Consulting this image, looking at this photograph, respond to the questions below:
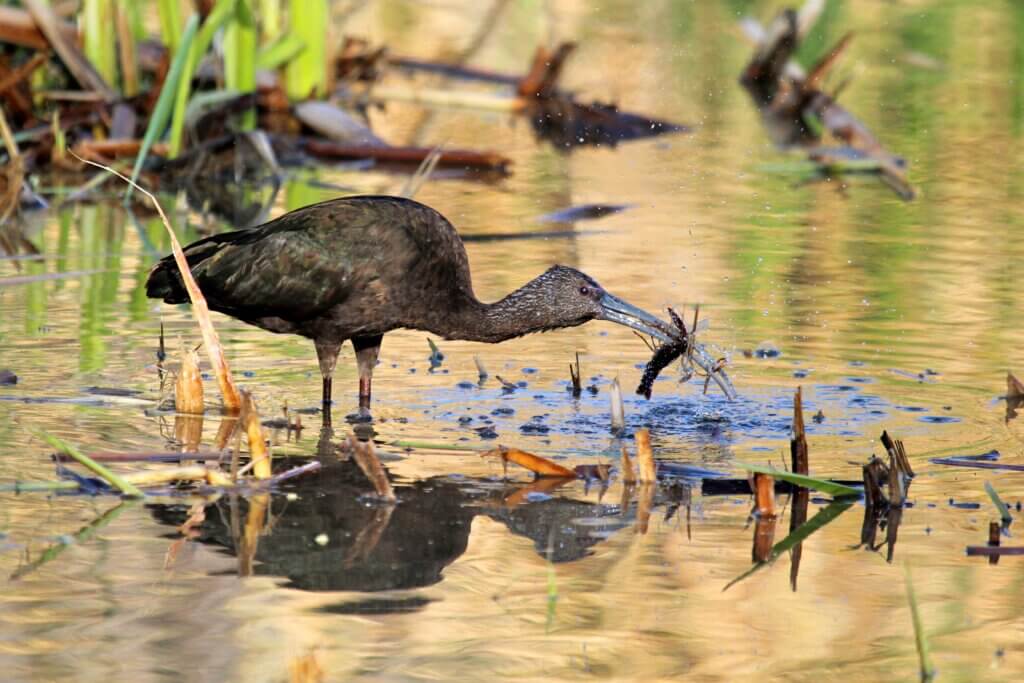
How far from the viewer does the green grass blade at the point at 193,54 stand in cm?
1173

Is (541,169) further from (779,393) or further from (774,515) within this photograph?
(774,515)

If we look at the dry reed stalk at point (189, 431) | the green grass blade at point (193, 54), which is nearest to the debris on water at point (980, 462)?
the dry reed stalk at point (189, 431)

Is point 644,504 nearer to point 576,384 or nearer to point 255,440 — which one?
point 255,440

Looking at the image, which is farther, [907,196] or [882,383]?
[907,196]

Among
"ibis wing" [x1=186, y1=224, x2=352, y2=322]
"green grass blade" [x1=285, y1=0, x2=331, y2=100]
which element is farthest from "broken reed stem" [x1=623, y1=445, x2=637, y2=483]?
"green grass blade" [x1=285, y1=0, x2=331, y2=100]

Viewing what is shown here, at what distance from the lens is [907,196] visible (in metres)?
12.4

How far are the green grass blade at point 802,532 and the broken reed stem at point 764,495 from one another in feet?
0.38

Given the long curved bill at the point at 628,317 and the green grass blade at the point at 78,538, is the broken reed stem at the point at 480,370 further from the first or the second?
the green grass blade at the point at 78,538

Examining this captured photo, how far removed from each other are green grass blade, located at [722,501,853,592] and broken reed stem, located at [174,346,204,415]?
99.7 inches

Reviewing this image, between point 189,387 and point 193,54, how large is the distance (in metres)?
5.25

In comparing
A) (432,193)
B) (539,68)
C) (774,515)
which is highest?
(539,68)

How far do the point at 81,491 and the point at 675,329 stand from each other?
2.64 metres

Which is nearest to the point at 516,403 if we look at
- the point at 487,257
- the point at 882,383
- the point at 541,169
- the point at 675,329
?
the point at 675,329

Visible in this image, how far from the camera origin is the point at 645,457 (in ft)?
20.1
